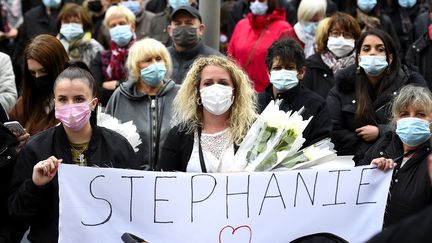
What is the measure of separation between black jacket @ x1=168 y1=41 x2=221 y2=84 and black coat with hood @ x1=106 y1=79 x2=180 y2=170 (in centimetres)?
110

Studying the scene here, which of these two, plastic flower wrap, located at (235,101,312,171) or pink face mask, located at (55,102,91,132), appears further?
plastic flower wrap, located at (235,101,312,171)

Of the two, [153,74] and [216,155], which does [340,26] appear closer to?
[153,74]

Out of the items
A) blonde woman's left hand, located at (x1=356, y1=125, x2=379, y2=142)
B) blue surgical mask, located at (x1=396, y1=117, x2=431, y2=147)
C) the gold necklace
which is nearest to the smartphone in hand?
the gold necklace

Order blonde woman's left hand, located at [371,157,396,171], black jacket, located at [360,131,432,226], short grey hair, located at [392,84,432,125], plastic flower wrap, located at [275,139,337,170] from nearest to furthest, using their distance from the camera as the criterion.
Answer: blonde woman's left hand, located at [371,157,396,171] → plastic flower wrap, located at [275,139,337,170] → black jacket, located at [360,131,432,226] → short grey hair, located at [392,84,432,125]

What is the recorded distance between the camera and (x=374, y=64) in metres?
7.56

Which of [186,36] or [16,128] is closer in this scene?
[16,128]

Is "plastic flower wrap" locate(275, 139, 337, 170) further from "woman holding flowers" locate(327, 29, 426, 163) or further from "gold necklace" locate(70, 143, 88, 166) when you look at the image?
"woman holding flowers" locate(327, 29, 426, 163)

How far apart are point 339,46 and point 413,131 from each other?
275 centimetres

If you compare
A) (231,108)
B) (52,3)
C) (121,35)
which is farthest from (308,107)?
(52,3)

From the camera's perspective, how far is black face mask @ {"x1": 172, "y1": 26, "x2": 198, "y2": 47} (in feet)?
28.6

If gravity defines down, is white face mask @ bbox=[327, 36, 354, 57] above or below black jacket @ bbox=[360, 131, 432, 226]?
above

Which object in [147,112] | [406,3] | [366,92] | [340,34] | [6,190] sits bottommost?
[6,190]

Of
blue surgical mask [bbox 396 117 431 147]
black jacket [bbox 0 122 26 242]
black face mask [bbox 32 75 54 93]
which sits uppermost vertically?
black face mask [bbox 32 75 54 93]

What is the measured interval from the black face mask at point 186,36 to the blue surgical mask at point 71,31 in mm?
1407
